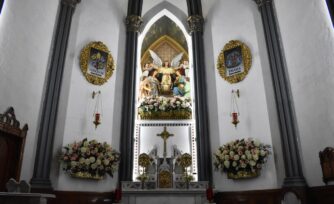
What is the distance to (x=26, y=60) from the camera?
669cm

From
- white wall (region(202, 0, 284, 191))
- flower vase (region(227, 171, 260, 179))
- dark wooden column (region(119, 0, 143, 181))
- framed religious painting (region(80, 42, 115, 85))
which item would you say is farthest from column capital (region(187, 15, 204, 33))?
flower vase (region(227, 171, 260, 179))

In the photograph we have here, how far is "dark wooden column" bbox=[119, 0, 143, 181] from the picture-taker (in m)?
8.24

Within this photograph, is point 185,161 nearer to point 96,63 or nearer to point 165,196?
point 165,196

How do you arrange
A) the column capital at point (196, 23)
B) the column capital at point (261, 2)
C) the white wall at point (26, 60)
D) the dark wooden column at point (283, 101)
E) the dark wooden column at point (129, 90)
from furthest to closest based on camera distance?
the column capital at point (196, 23) → the column capital at point (261, 2) → the dark wooden column at point (129, 90) → the dark wooden column at point (283, 101) → the white wall at point (26, 60)

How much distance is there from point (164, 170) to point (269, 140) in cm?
295

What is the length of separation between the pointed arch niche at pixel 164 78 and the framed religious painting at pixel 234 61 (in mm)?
1365

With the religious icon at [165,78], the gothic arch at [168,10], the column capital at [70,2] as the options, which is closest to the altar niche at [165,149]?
the religious icon at [165,78]

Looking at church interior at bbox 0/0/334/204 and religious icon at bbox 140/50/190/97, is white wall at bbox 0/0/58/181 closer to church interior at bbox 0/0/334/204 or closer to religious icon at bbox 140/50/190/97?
church interior at bbox 0/0/334/204

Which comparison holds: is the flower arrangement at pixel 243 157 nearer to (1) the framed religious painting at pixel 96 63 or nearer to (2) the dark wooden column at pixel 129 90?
(2) the dark wooden column at pixel 129 90

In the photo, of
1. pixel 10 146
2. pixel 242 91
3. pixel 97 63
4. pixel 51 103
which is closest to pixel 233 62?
pixel 242 91

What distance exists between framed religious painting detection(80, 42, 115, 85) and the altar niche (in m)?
1.99

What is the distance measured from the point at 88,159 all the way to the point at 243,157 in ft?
13.0

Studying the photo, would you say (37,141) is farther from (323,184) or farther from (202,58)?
(323,184)

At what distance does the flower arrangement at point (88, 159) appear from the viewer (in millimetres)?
7023
